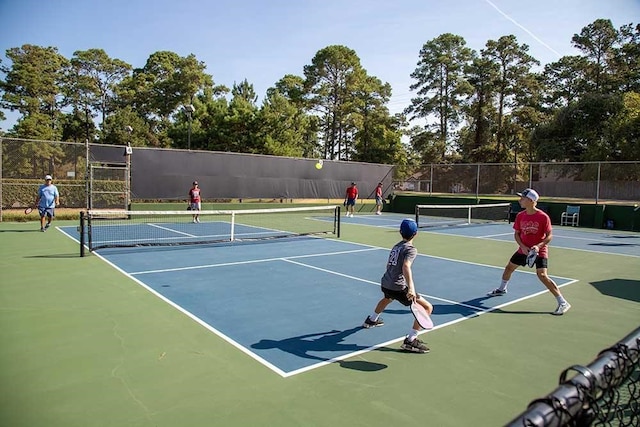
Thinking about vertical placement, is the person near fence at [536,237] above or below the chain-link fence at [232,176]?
below

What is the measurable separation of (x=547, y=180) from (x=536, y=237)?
19658 millimetres

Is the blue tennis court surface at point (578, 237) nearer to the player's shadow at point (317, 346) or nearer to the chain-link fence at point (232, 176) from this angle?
the chain-link fence at point (232, 176)

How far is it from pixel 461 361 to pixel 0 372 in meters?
4.51

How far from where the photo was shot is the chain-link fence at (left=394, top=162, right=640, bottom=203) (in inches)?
829

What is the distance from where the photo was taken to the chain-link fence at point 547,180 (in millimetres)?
21047

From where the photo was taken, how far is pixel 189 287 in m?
7.62

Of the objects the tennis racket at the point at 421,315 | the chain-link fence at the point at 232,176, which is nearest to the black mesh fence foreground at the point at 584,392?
the tennis racket at the point at 421,315

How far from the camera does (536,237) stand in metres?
6.87

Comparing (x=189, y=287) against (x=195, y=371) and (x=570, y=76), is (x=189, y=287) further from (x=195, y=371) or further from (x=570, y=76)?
(x=570, y=76)

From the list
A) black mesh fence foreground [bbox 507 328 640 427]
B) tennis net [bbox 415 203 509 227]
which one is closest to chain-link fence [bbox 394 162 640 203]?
tennis net [bbox 415 203 509 227]

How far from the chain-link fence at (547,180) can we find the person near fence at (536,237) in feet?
55.5

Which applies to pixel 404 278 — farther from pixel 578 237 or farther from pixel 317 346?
pixel 578 237

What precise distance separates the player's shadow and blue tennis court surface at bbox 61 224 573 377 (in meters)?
0.01

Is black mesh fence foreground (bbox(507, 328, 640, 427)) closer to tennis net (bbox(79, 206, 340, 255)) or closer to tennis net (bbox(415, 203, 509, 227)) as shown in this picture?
tennis net (bbox(79, 206, 340, 255))
